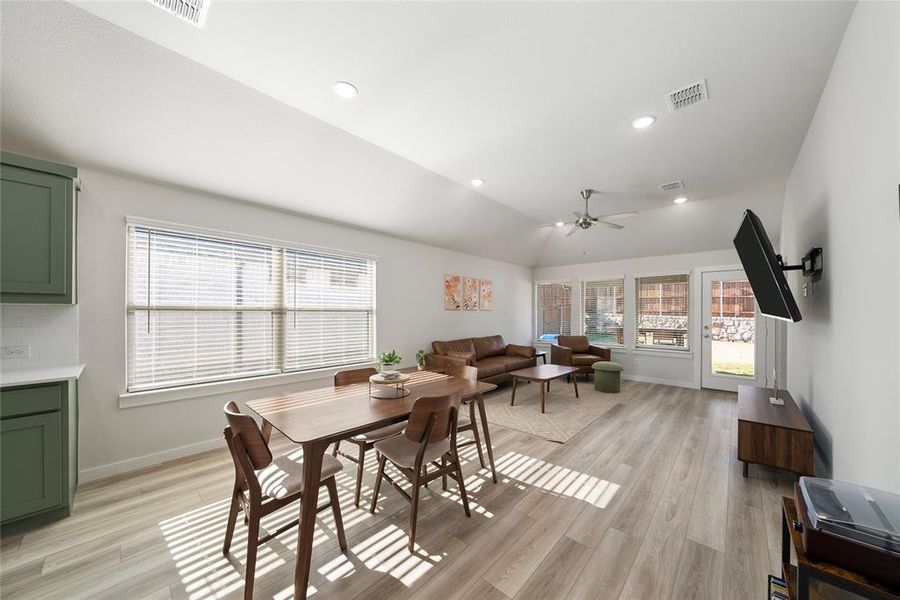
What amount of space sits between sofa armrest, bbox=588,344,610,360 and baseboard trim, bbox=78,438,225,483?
6.31 metres

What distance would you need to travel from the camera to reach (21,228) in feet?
6.88

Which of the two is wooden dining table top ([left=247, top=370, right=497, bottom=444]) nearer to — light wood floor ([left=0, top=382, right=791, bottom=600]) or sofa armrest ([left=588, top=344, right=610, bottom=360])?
light wood floor ([left=0, top=382, right=791, bottom=600])

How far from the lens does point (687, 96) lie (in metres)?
2.32

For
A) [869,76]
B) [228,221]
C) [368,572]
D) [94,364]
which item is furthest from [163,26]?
[869,76]

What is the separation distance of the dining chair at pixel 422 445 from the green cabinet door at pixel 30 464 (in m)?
2.04

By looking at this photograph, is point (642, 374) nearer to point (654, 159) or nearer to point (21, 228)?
point (654, 159)

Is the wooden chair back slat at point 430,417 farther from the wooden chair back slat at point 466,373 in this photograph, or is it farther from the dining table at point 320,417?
the wooden chair back slat at point 466,373

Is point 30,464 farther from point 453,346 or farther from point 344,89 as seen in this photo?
point 453,346

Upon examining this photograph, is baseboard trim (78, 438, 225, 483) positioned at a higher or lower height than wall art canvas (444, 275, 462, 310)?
lower

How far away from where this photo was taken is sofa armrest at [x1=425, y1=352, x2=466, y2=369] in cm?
515

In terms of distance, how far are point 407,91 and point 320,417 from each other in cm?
226

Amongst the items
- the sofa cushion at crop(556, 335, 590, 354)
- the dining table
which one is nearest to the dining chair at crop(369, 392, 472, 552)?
the dining table

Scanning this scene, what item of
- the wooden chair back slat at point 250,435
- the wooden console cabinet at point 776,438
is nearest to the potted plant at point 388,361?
the wooden chair back slat at point 250,435

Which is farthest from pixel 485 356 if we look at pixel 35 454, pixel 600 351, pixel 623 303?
pixel 35 454
